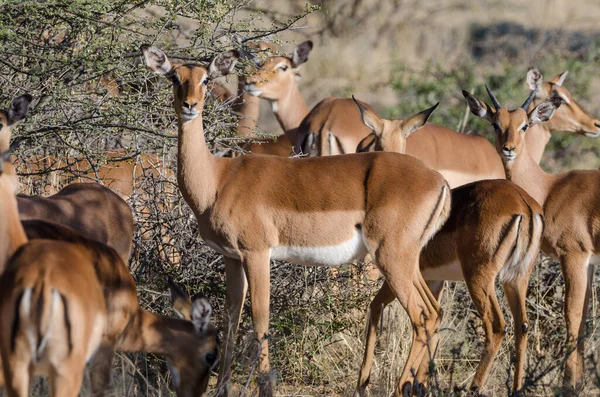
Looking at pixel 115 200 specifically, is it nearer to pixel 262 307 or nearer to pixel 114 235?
pixel 114 235

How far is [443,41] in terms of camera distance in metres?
18.6

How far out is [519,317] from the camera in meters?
5.93

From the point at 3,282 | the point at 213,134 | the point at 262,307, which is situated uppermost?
the point at 3,282

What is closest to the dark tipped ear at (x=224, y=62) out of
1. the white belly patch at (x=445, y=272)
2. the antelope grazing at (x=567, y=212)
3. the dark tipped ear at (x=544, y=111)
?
the white belly patch at (x=445, y=272)

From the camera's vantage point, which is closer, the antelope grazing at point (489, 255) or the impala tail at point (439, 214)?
the impala tail at point (439, 214)

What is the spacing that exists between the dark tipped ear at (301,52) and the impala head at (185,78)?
151 inches

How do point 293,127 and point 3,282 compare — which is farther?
point 293,127

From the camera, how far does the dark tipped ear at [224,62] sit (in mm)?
5859

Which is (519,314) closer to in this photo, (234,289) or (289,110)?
(234,289)

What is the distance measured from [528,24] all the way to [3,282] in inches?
674

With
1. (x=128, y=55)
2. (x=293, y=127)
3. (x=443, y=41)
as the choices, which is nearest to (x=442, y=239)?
(x=128, y=55)

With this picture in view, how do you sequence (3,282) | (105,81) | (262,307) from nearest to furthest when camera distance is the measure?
1. (3,282)
2. (262,307)
3. (105,81)

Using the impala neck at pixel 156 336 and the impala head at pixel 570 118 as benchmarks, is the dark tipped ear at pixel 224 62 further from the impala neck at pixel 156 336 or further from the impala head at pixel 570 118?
the impala head at pixel 570 118

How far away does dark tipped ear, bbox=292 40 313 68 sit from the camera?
9.64 meters
